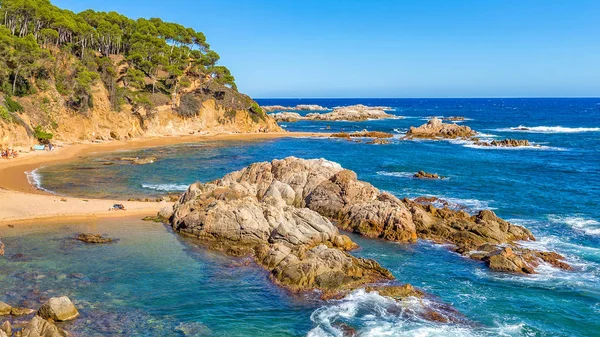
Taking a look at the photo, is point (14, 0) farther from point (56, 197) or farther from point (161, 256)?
point (161, 256)

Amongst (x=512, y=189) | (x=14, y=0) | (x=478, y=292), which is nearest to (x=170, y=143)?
(x=14, y=0)

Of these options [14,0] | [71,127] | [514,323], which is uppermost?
[14,0]

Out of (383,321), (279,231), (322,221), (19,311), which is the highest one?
(322,221)

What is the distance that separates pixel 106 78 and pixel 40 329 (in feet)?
263

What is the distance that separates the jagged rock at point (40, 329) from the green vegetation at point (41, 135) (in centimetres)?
5675

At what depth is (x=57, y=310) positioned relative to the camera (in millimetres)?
20328

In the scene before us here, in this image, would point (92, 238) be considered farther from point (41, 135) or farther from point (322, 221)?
point (41, 135)

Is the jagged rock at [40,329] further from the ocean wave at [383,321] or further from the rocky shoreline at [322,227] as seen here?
the rocky shoreline at [322,227]

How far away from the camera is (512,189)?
5141 centimetres

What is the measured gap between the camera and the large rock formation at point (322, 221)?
30641 mm

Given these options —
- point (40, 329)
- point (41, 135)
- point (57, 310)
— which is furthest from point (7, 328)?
point (41, 135)

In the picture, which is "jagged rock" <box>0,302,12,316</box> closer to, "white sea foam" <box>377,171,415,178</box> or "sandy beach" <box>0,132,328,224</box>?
"sandy beach" <box>0,132,328,224</box>

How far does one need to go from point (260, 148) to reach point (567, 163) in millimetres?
48702

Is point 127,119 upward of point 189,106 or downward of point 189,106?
downward
